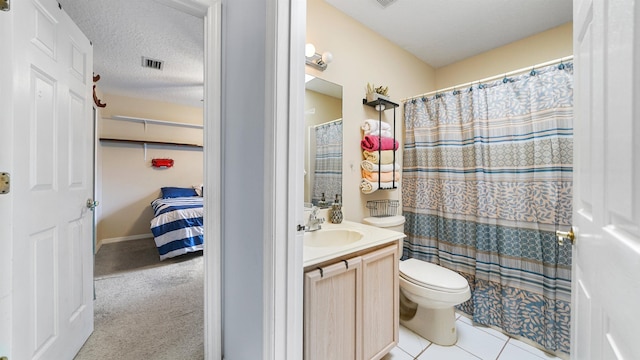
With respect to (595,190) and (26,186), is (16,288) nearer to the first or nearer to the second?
(26,186)

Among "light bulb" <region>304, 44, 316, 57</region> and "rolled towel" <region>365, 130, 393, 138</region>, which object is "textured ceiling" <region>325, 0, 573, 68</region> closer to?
"light bulb" <region>304, 44, 316, 57</region>

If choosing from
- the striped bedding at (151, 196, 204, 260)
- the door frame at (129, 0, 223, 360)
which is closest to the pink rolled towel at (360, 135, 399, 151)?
the door frame at (129, 0, 223, 360)

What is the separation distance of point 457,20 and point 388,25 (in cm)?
55

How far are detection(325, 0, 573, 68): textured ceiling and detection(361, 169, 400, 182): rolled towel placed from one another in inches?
49.7

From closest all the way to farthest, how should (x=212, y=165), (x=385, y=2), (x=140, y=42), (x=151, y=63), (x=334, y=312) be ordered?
(x=334, y=312)
(x=212, y=165)
(x=385, y=2)
(x=140, y=42)
(x=151, y=63)

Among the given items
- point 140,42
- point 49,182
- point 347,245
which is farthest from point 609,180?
point 140,42

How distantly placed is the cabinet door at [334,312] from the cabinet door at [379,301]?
2.1 inches

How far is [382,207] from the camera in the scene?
7.11ft

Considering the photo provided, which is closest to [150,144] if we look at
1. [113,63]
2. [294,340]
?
[113,63]

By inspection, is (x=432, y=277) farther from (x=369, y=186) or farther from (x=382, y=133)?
(x=382, y=133)

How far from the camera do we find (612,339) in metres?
0.48

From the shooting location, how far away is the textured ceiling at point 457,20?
5.77 ft

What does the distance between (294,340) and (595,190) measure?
3.48 ft

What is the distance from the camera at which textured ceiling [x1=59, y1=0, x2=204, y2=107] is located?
77.7 inches
